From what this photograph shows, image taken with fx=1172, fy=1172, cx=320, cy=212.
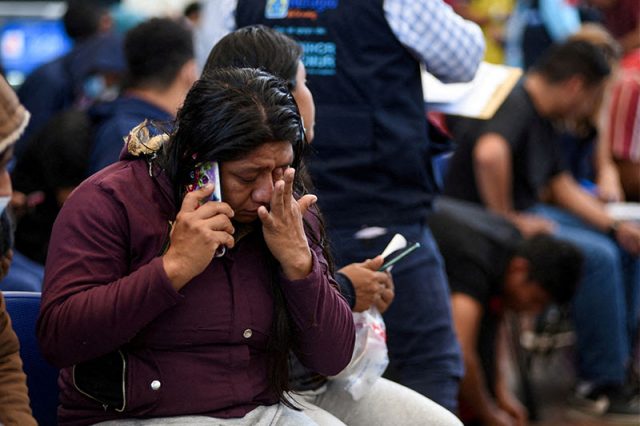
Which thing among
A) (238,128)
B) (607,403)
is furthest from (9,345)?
(607,403)

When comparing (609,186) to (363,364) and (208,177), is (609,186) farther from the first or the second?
(208,177)

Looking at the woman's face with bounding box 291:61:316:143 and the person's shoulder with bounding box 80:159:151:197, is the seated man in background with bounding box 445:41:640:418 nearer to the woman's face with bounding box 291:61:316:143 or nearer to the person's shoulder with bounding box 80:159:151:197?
the woman's face with bounding box 291:61:316:143

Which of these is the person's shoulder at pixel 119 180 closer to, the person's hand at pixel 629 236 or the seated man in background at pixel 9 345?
the seated man in background at pixel 9 345

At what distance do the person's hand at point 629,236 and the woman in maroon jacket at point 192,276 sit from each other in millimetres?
3591

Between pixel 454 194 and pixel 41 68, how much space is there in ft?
7.50

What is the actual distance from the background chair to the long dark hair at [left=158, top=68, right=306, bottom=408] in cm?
52

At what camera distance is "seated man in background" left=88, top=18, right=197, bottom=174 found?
13.2ft

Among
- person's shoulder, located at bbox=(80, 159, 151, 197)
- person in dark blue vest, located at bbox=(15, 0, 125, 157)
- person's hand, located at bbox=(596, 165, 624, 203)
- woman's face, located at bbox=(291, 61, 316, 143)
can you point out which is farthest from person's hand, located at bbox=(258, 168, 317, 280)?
person's hand, located at bbox=(596, 165, 624, 203)

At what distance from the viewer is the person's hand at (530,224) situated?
511 cm

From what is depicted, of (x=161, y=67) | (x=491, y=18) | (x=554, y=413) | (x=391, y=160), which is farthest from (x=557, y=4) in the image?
(x=391, y=160)

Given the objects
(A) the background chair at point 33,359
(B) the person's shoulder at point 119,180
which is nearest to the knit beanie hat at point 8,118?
(B) the person's shoulder at point 119,180

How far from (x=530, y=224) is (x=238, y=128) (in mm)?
3297

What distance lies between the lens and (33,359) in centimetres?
248

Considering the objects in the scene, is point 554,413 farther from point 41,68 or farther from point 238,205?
point 238,205
